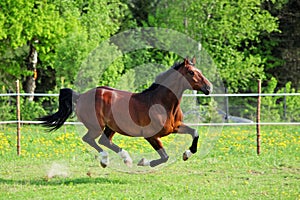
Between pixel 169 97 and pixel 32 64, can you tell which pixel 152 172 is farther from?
pixel 32 64

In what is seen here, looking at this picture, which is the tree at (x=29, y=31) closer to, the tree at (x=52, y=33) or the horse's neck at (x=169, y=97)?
the tree at (x=52, y=33)

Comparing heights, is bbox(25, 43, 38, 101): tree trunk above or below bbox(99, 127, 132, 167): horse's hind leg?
above

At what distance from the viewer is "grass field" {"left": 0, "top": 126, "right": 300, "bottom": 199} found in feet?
26.7

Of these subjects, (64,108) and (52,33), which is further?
(52,33)

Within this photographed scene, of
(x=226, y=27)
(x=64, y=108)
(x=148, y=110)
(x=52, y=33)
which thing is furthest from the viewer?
→ (x=226, y=27)

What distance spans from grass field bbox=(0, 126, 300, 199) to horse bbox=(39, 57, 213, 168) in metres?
0.56

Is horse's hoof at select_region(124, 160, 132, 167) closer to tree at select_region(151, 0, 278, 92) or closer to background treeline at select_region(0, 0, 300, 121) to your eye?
background treeline at select_region(0, 0, 300, 121)

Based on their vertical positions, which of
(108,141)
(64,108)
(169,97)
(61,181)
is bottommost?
(61,181)

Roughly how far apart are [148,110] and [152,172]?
1.54m

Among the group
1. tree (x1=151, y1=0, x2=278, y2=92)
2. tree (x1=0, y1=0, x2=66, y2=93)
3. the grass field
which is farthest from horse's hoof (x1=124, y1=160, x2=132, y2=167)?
tree (x1=151, y1=0, x2=278, y2=92)

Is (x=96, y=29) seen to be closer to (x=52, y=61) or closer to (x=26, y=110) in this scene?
(x=52, y=61)

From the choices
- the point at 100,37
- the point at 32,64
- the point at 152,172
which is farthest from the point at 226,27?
the point at 152,172

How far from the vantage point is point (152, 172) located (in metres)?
9.83

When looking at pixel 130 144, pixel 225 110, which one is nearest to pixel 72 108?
pixel 130 144
